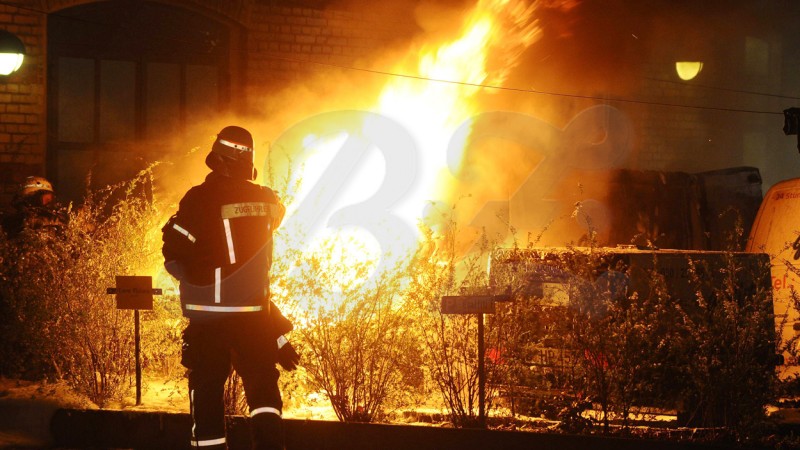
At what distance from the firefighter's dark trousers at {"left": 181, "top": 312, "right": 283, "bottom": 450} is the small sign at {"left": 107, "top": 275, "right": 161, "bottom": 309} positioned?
6.16 ft

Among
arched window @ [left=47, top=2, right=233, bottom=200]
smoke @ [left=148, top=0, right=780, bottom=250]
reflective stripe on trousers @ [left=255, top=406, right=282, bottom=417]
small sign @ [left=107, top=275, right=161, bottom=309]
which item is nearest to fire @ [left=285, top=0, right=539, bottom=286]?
smoke @ [left=148, top=0, right=780, bottom=250]

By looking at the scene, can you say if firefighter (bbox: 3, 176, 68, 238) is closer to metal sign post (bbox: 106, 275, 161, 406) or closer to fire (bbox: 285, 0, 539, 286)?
metal sign post (bbox: 106, 275, 161, 406)

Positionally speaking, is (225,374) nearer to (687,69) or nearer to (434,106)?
(434,106)

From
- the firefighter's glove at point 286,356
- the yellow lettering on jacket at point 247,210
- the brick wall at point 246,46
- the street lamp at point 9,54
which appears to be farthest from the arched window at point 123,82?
the firefighter's glove at point 286,356

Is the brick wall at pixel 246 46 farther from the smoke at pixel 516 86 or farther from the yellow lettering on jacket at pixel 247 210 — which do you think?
the yellow lettering on jacket at pixel 247 210

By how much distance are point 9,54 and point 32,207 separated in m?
2.75

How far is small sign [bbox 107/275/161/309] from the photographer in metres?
7.16

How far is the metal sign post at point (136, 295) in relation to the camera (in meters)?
7.16

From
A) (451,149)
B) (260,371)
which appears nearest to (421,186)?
(451,149)

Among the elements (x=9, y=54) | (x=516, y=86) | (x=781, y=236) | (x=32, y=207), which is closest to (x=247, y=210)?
(x=32, y=207)

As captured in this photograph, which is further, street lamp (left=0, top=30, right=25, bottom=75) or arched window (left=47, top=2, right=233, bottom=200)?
arched window (left=47, top=2, right=233, bottom=200)

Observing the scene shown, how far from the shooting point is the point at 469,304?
A: 21.3ft

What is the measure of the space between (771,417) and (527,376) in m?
1.77

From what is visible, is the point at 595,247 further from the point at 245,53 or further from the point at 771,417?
the point at 245,53
